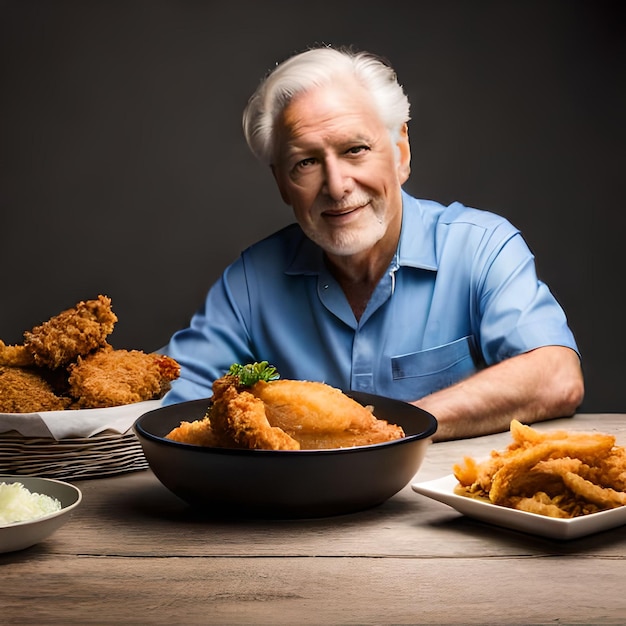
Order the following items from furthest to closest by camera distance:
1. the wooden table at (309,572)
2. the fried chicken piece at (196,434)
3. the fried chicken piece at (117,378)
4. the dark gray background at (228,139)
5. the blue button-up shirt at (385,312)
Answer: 1. the dark gray background at (228,139)
2. the blue button-up shirt at (385,312)
3. the fried chicken piece at (117,378)
4. the fried chicken piece at (196,434)
5. the wooden table at (309,572)

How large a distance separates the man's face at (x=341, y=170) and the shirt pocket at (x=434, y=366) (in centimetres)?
37

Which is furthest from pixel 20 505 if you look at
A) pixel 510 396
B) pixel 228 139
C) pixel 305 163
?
pixel 228 139

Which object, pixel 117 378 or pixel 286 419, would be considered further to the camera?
pixel 117 378

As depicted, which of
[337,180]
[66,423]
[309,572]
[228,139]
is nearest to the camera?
[309,572]

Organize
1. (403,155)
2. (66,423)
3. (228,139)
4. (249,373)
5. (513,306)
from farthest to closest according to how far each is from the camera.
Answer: (228,139)
(403,155)
(513,306)
(66,423)
(249,373)

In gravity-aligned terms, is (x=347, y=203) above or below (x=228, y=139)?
below

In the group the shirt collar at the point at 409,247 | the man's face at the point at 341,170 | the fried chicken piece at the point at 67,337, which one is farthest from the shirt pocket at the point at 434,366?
the fried chicken piece at the point at 67,337

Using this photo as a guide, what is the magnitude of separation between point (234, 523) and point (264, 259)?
5.90ft

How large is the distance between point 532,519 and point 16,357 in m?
0.96

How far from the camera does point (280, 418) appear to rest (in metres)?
1.32

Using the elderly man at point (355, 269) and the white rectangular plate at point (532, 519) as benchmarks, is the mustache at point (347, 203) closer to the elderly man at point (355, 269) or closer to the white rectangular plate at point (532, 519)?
the elderly man at point (355, 269)

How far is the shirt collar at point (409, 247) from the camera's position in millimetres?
2906

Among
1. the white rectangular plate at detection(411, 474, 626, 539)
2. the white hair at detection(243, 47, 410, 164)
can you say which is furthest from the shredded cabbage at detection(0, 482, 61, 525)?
the white hair at detection(243, 47, 410, 164)

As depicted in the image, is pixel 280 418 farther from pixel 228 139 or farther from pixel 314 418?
pixel 228 139
